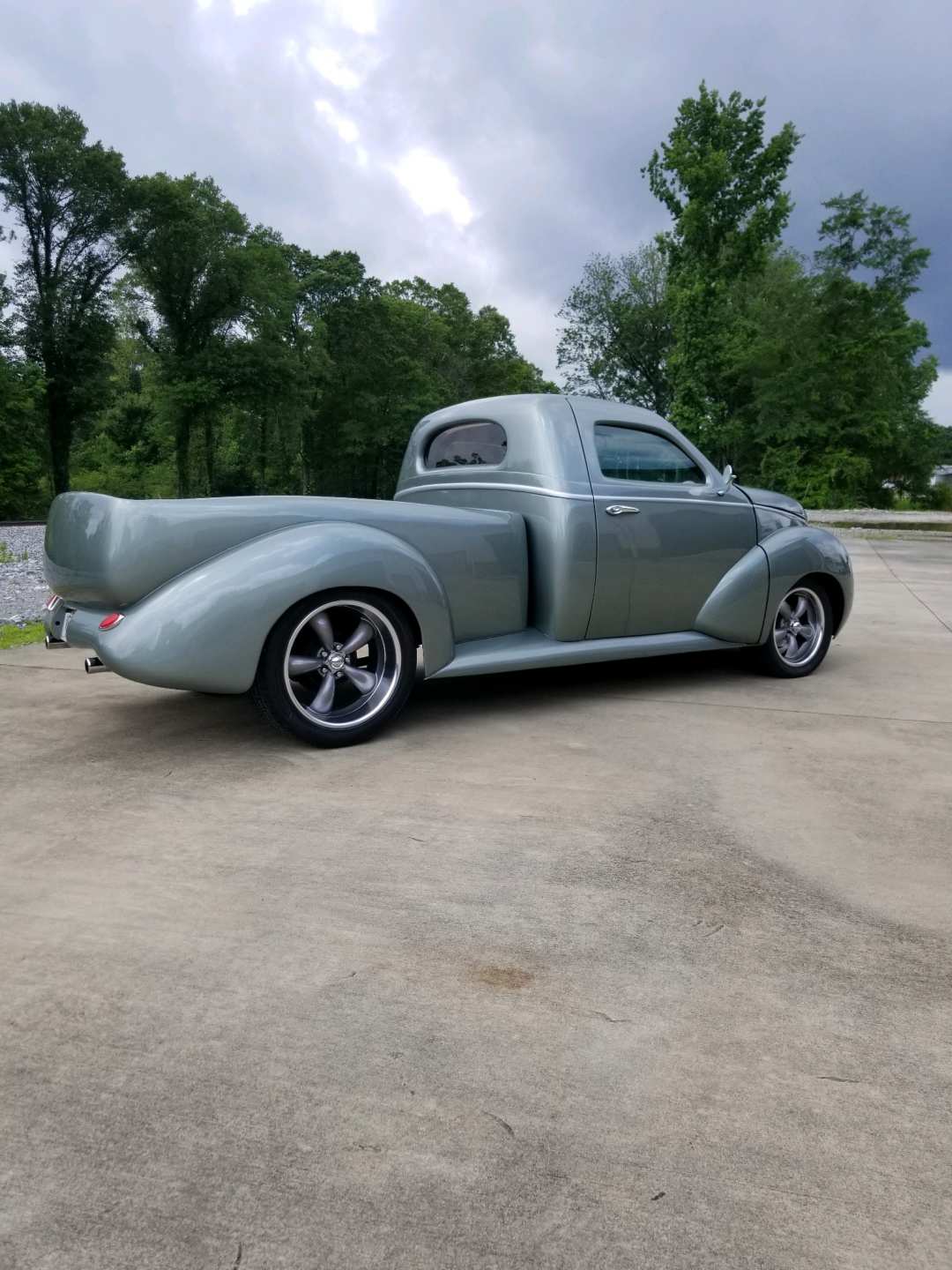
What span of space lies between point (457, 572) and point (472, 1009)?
2.55 metres

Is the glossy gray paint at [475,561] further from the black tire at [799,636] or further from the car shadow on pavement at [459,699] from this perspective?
the car shadow on pavement at [459,699]

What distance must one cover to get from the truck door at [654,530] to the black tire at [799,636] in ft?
1.85

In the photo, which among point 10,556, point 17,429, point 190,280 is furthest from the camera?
point 190,280

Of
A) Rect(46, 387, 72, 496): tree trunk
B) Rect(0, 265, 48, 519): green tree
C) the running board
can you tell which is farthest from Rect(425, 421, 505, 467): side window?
Rect(46, 387, 72, 496): tree trunk

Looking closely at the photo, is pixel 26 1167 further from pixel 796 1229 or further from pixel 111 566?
pixel 111 566

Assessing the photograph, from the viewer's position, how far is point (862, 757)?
404cm

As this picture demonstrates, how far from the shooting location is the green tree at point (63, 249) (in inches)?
1385

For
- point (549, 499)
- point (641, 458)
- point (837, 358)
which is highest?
point (837, 358)

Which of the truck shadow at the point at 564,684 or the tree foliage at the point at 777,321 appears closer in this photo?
the truck shadow at the point at 564,684

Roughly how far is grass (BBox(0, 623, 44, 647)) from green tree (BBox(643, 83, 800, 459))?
33.9m

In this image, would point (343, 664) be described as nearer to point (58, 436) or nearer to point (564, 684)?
point (564, 684)

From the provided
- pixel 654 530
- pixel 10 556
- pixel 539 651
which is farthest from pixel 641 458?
pixel 10 556

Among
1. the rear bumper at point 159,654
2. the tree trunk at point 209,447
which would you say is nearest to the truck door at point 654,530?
the rear bumper at point 159,654

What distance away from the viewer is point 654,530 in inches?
197
